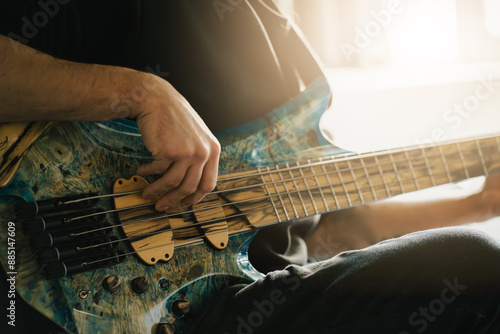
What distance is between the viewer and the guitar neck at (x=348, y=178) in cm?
78

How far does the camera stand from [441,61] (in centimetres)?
188

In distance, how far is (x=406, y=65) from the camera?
177cm

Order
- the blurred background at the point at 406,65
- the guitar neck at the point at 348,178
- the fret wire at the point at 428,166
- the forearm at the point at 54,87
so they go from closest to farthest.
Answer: the forearm at the point at 54,87 → the guitar neck at the point at 348,178 → the fret wire at the point at 428,166 → the blurred background at the point at 406,65

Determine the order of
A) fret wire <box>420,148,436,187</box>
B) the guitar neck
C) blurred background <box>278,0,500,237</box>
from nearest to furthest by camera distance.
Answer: the guitar neck < fret wire <box>420,148,436,187</box> < blurred background <box>278,0,500,237</box>

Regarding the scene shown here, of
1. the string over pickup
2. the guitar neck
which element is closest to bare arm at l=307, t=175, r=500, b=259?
the guitar neck

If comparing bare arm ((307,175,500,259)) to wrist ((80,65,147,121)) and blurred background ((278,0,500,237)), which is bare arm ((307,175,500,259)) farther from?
wrist ((80,65,147,121))

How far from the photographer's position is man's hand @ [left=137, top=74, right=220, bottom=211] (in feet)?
2.07

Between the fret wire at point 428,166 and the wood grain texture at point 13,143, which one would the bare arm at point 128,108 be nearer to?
the wood grain texture at point 13,143

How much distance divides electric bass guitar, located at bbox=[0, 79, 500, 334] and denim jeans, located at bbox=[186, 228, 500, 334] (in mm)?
100

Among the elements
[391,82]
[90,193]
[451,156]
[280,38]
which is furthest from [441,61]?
[90,193]

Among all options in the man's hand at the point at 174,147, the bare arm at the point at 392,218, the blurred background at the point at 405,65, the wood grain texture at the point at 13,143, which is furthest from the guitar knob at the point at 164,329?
the blurred background at the point at 405,65

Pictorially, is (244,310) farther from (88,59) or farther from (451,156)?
(451,156)

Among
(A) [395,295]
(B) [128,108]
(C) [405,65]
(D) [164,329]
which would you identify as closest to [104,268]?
(D) [164,329]

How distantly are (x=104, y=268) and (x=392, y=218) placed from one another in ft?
2.49
